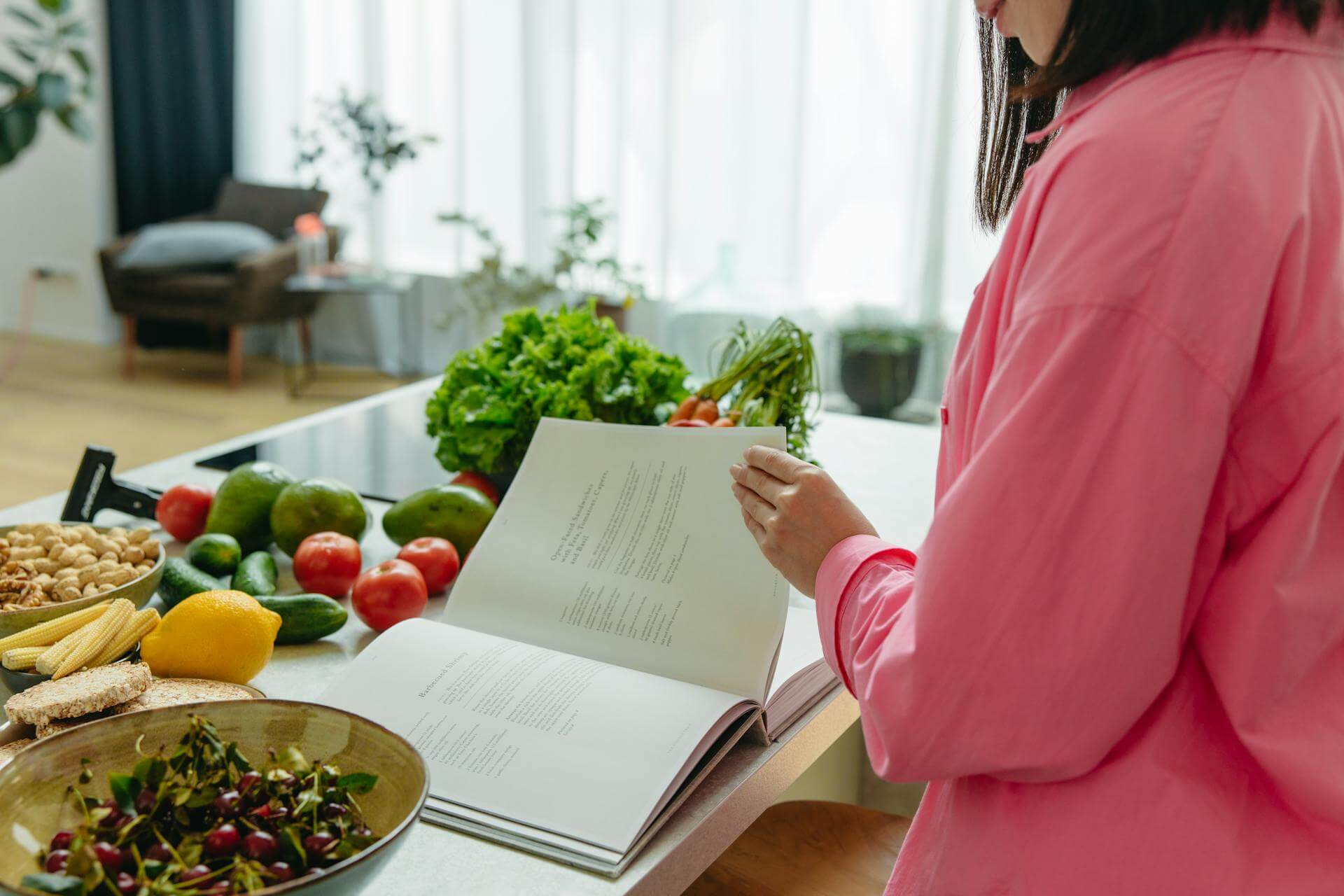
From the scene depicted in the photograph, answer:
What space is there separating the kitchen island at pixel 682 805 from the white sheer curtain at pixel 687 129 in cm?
241

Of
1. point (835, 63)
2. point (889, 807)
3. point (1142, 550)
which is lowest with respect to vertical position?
point (889, 807)

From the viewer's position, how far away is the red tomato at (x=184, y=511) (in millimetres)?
1387

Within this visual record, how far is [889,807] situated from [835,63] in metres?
3.71

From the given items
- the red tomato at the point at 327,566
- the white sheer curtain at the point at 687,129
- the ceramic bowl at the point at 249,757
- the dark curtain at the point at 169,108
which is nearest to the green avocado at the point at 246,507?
the red tomato at the point at 327,566

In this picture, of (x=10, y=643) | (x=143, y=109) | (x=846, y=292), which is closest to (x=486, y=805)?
(x=10, y=643)

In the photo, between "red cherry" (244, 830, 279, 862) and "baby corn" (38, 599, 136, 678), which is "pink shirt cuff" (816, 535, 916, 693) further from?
"baby corn" (38, 599, 136, 678)

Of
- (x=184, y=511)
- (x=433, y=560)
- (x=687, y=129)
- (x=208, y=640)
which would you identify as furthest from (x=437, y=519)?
(x=687, y=129)

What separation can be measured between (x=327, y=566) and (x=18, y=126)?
4.96m

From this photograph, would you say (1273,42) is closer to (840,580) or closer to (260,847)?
(840,580)

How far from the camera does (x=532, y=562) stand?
1137 millimetres

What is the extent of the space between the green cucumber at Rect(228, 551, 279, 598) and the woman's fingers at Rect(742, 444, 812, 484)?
0.54 meters

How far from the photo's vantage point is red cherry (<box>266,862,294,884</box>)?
2.09 ft

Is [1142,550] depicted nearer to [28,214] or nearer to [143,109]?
[143,109]

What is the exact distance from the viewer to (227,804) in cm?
68
